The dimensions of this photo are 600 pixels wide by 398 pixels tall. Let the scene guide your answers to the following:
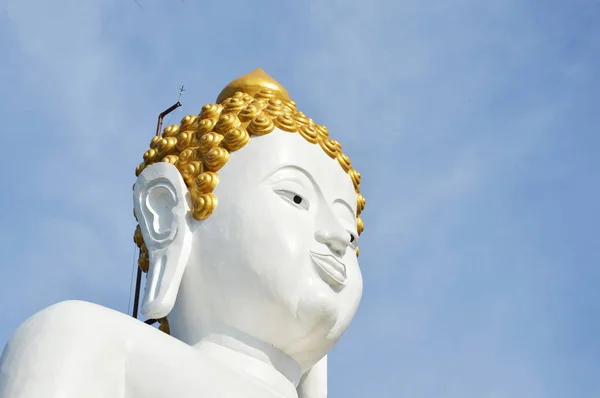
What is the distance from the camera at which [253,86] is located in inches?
251

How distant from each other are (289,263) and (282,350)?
514 mm

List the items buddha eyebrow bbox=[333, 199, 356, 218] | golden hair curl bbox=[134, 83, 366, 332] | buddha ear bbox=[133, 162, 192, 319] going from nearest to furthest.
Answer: buddha ear bbox=[133, 162, 192, 319] → golden hair curl bbox=[134, 83, 366, 332] → buddha eyebrow bbox=[333, 199, 356, 218]

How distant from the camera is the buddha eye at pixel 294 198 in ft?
18.0

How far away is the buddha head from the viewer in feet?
17.4

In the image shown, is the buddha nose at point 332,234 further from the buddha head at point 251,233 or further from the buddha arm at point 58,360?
the buddha arm at point 58,360

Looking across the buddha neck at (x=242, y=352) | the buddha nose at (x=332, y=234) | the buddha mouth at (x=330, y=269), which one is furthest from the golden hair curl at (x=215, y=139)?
the buddha mouth at (x=330, y=269)

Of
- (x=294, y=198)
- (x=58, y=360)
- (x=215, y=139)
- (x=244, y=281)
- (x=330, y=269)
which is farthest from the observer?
(x=215, y=139)

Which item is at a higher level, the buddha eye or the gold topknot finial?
the gold topknot finial

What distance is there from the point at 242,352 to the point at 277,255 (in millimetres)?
562

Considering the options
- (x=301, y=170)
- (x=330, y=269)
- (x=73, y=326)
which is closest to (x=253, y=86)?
(x=301, y=170)

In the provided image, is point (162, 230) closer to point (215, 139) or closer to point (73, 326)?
point (215, 139)

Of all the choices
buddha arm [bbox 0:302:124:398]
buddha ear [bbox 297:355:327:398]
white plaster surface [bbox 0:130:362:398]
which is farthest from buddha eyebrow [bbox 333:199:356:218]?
buddha arm [bbox 0:302:124:398]

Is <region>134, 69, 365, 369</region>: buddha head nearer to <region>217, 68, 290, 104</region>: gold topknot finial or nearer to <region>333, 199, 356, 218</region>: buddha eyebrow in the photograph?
<region>333, 199, 356, 218</region>: buddha eyebrow

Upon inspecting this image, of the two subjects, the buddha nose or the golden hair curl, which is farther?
the golden hair curl
